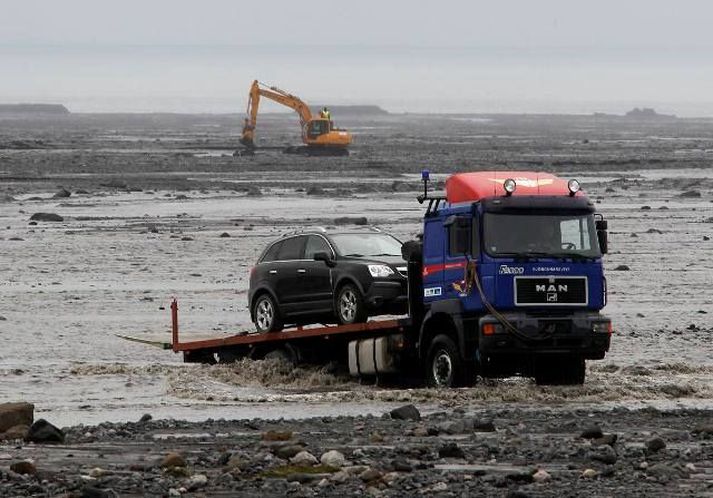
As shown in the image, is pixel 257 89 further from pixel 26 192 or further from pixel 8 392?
pixel 8 392

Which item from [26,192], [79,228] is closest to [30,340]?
[79,228]

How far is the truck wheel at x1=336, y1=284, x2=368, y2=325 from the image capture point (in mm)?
24984

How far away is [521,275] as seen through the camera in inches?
896

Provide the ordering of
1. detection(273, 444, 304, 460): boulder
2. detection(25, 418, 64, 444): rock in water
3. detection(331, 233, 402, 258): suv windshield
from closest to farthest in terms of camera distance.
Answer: detection(273, 444, 304, 460): boulder → detection(25, 418, 64, 444): rock in water → detection(331, 233, 402, 258): suv windshield

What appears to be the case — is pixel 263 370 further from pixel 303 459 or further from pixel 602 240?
pixel 303 459

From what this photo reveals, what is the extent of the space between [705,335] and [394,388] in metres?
7.68

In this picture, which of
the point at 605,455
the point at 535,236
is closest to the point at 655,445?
the point at 605,455

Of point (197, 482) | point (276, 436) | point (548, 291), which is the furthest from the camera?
point (548, 291)

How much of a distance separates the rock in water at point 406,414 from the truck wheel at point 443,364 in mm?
2755

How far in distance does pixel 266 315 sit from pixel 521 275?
214 inches

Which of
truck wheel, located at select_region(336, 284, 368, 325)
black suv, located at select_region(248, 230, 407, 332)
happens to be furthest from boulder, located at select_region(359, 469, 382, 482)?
truck wheel, located at select_region(336, 284, 368, 325)

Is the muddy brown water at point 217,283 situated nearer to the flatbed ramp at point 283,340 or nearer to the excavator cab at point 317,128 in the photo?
the flatbed ramp at point 283,340

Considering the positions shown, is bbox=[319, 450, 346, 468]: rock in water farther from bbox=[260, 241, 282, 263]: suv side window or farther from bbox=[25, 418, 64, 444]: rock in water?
bbox=[260, 241, 282, 263]: suv side window

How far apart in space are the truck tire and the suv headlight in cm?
250
